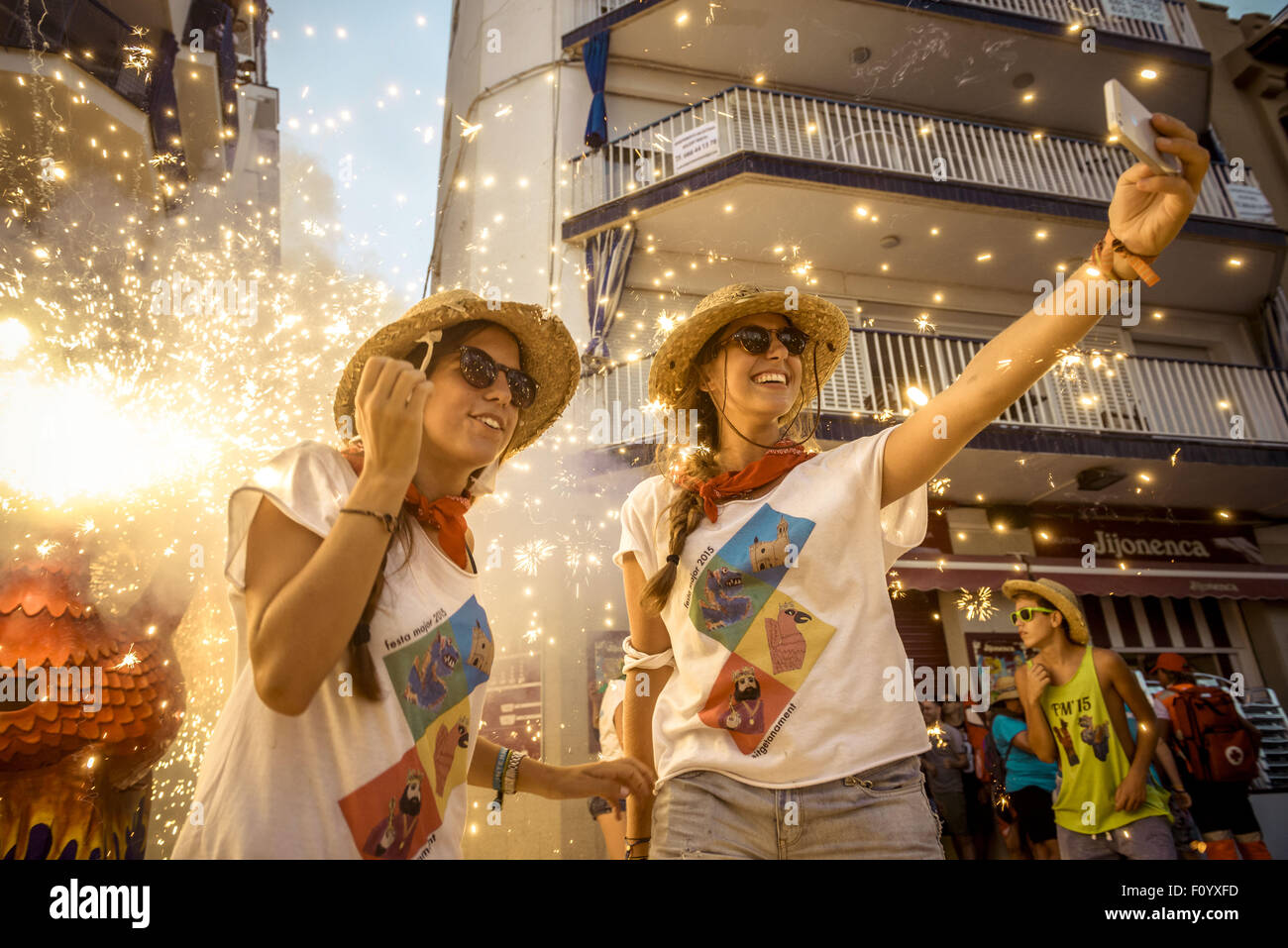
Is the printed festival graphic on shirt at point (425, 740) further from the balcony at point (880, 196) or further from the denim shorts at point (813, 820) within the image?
the balcony at point (880, 196)

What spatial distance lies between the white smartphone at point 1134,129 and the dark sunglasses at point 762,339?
94 centimetres

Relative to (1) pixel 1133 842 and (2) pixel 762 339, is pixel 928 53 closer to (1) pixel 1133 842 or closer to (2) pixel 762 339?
(2) pixel 762 339

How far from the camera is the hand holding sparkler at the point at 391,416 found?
1200mm

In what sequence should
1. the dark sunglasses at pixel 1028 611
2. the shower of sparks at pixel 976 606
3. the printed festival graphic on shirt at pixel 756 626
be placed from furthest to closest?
the shower of sparks at pixel 976 606
the dark sunglasses at pixel 1028 611
the printed festival graphic on shirt at pixel 756 626

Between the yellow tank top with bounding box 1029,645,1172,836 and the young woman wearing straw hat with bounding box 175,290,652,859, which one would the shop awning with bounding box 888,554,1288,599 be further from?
the young woman wearing straw hat with bounding box 175,290,652,859

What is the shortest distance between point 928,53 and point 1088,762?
983cm

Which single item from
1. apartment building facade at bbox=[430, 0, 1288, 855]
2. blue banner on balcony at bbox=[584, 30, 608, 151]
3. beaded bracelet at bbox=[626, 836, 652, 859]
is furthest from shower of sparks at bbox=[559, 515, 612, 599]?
blue banner on balcony at bbox=[584, 30, 608, 151]

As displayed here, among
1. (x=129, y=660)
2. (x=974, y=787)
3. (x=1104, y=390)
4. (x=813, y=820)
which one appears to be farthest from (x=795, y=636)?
(x=1104, y=390)

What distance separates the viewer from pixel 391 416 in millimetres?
1208

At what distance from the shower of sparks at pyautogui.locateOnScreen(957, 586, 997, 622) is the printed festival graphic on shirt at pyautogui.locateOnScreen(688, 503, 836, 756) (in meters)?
7.97

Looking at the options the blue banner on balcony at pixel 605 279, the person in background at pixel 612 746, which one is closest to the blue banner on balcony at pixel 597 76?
the blue banner on balcony at pixel 605 279

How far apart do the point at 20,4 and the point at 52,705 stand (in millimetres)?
5363
